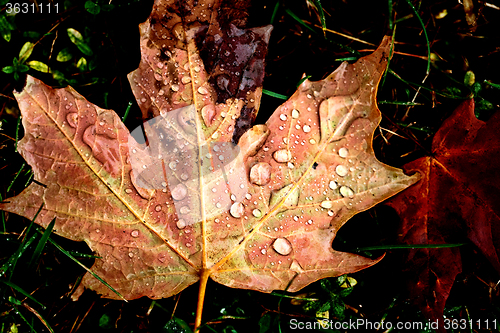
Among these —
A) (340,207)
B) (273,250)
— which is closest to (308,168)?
(340,207)

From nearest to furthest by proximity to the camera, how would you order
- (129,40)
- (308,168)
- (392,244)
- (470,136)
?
(308,168), (470,136), (392,244), (129,40)

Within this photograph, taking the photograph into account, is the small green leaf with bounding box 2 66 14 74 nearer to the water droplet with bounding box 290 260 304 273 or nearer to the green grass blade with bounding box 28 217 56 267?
the green grass blade with bounding box 28 217 56 267

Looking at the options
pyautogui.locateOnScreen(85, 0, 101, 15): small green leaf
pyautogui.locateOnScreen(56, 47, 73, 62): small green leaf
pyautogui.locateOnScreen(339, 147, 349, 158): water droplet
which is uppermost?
pyautogui.locateOnScreen(85, 0, 101, 15): small green leaf

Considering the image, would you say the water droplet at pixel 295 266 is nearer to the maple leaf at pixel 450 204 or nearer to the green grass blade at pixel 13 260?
the maple leaf at pixel 450 204

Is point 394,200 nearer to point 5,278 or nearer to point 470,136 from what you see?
point 470,136

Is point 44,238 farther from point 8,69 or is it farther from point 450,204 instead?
point 450,204

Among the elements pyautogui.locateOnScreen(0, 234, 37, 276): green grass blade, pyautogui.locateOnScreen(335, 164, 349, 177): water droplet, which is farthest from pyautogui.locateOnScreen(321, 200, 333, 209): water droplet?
pyautogui.locateOnScreen(0, 234, 37, 276): green grass blade
